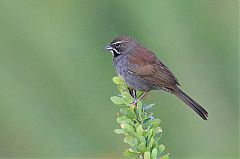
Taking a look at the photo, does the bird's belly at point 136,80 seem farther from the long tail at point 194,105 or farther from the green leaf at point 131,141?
the green leaf at point 131,141

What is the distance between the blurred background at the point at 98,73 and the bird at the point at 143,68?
3.51 feet

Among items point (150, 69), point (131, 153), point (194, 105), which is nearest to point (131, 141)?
point (131, 153)

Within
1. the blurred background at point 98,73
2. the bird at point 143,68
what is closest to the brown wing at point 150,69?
the bird at point 143,68

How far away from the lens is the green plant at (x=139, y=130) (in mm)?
3570

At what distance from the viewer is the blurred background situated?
7277 millimetres

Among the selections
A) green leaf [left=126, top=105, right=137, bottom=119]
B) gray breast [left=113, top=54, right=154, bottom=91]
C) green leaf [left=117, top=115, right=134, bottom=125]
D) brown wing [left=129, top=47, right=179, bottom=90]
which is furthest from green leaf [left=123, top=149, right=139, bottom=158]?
brown wing [left=129, top=47, right=179, bottom=90]

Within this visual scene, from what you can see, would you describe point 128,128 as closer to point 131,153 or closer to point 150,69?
point 131,153

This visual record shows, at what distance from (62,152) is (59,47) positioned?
1.34 m

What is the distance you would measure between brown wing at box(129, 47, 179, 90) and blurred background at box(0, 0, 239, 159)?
1.09 meters

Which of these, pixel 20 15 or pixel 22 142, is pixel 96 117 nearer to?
pixel 22 142

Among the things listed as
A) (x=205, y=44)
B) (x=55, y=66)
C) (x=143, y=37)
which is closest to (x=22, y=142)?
(x=55, y=66)

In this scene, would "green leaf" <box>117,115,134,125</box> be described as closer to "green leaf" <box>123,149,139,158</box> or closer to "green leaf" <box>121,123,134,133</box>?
"green leaf" <box>121,123,134,133</box>

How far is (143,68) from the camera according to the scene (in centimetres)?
605

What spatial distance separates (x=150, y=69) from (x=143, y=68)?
2.4 inches
